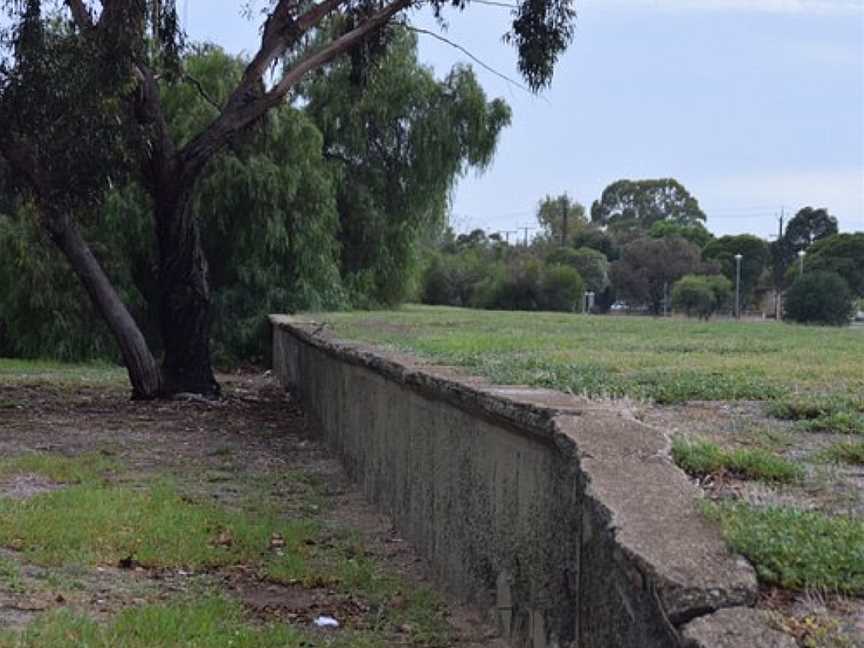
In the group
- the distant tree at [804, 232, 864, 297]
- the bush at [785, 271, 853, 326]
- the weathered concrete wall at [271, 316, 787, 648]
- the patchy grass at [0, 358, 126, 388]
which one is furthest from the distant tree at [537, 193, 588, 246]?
the weathered concrete wall at [271, 316, 787, 648]

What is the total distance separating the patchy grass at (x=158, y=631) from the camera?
4.82 m

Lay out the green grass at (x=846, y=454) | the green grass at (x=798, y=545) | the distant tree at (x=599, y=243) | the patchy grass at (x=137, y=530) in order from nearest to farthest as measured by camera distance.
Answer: the green grass at (x=798, y=545) < the green grass at (x=846, y=454) < the patchy grass at (x=137, y=530) < the distant tree at (x=599, y=243)

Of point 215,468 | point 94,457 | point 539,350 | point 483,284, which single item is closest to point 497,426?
point 539,350

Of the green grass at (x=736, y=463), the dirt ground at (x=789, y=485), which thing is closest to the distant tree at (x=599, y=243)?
the dirt ground at (x=789, y=485)

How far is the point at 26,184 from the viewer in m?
14.6

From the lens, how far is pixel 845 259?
4428cm

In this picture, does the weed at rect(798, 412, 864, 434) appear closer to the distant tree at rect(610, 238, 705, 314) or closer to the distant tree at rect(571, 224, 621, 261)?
the distant tree at rect(610, 238, 705, 314)

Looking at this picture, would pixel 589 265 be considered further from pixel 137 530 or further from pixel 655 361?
pixel 137 530

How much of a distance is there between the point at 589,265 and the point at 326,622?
169ft

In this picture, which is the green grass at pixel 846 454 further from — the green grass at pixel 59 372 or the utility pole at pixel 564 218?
the utility pole at pixel 564 218

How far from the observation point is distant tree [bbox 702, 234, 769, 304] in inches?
2366

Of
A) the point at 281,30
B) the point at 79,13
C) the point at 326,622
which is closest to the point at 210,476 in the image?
the point at 326,622

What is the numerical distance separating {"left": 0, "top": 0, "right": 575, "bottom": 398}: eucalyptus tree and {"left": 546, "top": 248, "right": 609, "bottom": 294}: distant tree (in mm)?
38459

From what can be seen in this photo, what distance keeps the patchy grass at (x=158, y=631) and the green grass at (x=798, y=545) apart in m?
2.58
